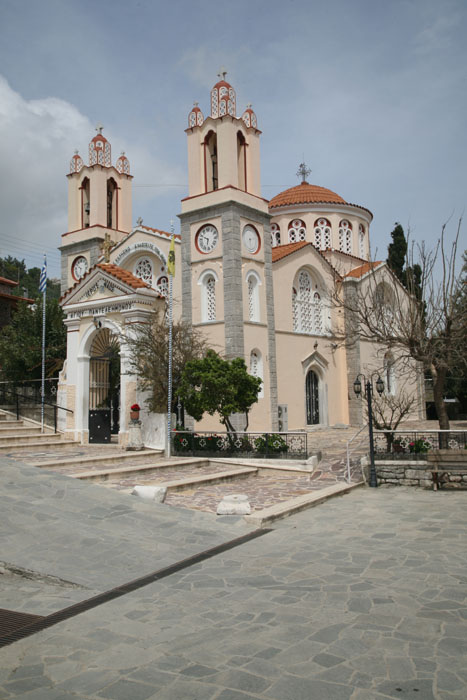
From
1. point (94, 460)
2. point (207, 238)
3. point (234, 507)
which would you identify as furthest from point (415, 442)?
point (207, 238)

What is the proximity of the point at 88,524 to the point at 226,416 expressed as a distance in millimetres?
8548

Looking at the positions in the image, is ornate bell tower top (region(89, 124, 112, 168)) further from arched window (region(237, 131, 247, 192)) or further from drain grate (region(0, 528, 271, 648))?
drain grate (region(0, 528, 271, 648))

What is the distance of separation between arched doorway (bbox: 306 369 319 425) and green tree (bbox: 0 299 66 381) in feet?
34.3

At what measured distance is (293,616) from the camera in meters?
4.98

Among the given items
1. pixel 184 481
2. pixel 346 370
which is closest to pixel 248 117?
pixel 346 370

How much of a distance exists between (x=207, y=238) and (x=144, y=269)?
13.5 ft

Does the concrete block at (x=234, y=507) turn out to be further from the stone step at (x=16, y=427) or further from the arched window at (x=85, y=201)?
the arched window at (x=85, y=201)

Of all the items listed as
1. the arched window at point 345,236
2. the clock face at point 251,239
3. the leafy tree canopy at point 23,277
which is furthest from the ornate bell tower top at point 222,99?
the leafy tree canopy at point 23,277

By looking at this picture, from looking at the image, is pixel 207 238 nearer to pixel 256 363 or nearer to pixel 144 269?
pixel 144 269

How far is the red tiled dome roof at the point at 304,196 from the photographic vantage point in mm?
29906

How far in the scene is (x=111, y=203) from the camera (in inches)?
1053

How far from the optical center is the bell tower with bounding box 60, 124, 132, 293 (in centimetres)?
2566

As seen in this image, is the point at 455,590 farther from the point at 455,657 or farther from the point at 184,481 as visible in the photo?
the point at 184,481

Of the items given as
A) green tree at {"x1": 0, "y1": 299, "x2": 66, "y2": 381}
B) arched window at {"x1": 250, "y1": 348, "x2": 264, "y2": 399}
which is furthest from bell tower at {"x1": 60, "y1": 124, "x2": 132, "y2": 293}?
arched window at {"x1": 250, "y1": 348, "x2": 264, "y2": 399}
